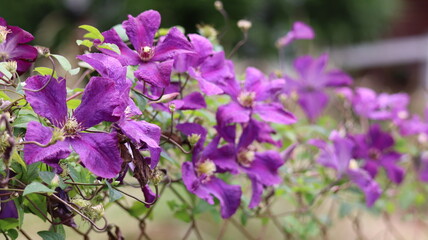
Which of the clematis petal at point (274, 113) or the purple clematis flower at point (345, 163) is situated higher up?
the clematis petal at point (274, 113)

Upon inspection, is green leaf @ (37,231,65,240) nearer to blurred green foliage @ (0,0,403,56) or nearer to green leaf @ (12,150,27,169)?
green leaf @ (12,150,27,169)

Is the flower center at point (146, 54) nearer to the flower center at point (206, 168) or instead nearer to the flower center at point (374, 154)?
the flower center at point (206, 168)

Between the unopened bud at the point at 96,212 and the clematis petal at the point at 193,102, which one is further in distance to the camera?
the clematis petal at the point at 193,102

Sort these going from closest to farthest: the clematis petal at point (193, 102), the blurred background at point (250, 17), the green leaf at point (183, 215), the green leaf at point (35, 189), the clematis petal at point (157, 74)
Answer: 1. the green leaf at point (35, 189)
2. the clematis petal at point (157, 74)
3. the clematis petal at point (193, 102)
4. the green leaf at point (183, 215)
5. the blurred background at point (250, 17)

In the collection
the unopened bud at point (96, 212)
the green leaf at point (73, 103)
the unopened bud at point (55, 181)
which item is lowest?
the unopened bud at point (96, 212)

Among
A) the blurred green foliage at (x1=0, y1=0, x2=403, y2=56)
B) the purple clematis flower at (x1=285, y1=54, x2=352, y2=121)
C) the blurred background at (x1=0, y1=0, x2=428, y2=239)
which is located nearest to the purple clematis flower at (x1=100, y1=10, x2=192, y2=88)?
the purple clematis flower at (x1=285, y1=54, x2=352, y2=121)

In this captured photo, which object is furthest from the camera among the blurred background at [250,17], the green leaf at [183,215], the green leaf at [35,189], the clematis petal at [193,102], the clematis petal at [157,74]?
the blurred background at [250,17]

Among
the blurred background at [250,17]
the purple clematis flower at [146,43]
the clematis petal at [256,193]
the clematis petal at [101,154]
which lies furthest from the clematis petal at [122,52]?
the blurred background at [250,17]

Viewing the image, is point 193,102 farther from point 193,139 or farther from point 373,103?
point 373,103
